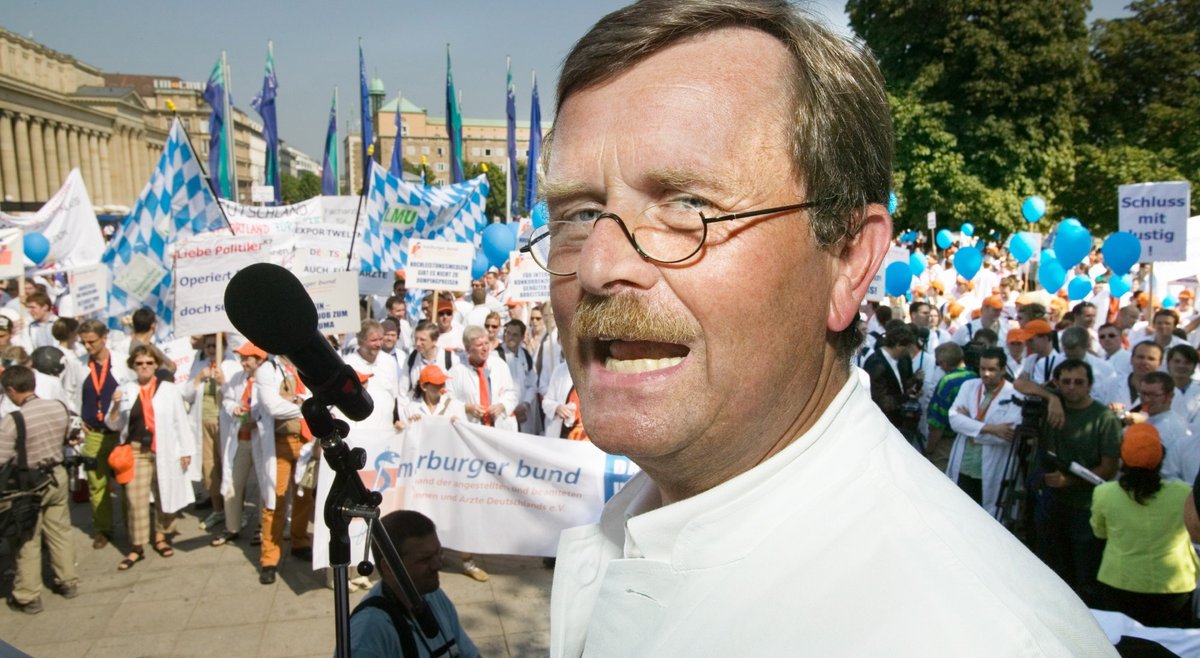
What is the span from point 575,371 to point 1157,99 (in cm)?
4047

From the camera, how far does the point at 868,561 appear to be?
85cm

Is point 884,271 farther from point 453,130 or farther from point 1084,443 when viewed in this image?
point 453,130

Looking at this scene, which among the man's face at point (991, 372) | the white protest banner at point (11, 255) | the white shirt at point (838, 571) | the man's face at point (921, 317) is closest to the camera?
the white shirt at point (838, 571)

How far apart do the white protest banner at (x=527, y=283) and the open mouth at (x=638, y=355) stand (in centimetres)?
813

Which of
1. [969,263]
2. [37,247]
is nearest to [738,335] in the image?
[969,263]

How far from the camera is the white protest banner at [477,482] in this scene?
6090 millimetres

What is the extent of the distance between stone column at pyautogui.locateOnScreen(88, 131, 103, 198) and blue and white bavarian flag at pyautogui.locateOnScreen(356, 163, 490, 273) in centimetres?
7437

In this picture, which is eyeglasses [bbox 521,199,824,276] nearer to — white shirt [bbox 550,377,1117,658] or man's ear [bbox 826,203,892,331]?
man's ear [bbox 826,203,892,331]

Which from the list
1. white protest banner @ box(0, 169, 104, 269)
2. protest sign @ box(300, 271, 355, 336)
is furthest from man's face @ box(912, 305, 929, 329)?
white protest banner @ box(0, 169, 104, 269)

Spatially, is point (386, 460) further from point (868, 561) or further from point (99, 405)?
point (868, 561)

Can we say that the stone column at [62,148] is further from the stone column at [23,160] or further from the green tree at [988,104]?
the green tree at [988,104]

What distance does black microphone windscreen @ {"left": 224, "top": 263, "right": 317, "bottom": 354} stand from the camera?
1.90 meters

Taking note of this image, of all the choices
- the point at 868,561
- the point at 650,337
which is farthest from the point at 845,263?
the point at 868,561

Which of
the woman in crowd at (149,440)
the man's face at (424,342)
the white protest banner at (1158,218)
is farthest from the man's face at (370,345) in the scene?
the white protest banner at (1158,218)
